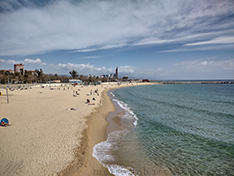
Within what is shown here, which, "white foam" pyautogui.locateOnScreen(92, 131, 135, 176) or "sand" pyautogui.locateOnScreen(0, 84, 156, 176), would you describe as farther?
"white foam" pyautogui.locateOnScreen(92, 131, 135, 176)

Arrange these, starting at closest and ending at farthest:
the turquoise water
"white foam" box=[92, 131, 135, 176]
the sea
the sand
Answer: the sand
"white foam" box=[92, 131, 135, 176]
the sea
the turquoise water

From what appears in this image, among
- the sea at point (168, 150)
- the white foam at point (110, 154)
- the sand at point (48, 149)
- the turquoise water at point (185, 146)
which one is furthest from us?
the turquoise water at point (185, 146)

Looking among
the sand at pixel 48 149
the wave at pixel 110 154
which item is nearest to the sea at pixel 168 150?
the wave at pixel 110 154

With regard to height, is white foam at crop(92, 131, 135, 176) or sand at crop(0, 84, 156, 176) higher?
sand at crop(0, 84, 156, 176)

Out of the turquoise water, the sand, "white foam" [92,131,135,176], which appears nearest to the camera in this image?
the sand

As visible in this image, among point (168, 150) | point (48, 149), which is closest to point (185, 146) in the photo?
point (168, 150)

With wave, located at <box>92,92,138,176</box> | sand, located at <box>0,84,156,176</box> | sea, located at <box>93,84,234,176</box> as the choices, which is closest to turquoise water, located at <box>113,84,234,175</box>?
sea, located at <box>93,84,234,176</box>

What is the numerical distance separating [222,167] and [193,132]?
14.5ft

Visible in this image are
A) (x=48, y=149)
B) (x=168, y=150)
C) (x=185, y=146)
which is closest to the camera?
(x=48, y=149)

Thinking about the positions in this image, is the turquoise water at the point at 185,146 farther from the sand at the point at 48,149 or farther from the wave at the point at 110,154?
the sand at the point at 48,149

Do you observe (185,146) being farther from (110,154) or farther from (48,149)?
(48,149)

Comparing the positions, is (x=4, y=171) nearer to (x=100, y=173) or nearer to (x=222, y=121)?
(x=100, y=173)

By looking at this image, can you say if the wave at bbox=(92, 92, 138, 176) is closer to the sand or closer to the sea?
the sea

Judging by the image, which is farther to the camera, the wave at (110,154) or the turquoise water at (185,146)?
the turquoise water at (185,146)
